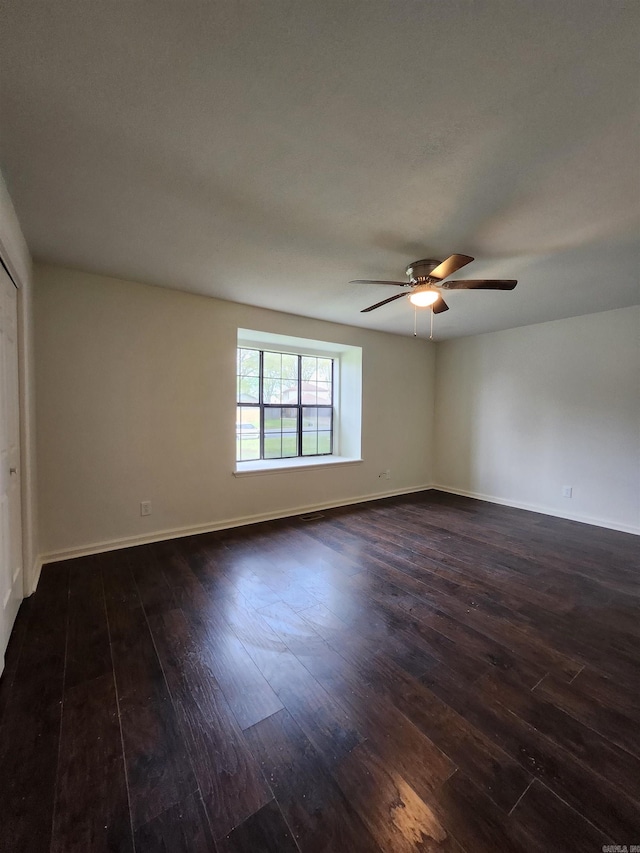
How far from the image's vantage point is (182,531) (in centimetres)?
325

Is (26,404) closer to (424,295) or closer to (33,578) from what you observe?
(33,578)

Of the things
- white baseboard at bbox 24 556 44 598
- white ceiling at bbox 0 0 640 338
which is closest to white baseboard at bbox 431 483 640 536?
white ceiling at bbox 0 0 640 338

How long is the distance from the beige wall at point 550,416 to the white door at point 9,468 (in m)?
5.06

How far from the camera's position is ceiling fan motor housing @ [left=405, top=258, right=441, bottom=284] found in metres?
2.41

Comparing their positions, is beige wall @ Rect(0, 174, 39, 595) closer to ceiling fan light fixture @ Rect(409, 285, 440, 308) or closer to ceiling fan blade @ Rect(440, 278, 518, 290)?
ceiling fan light fixture @ Rect(409, 285, 440, 308)

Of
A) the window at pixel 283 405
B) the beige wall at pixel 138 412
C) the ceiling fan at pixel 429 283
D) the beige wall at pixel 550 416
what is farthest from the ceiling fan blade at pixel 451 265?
the beige wall at pixel 550 416

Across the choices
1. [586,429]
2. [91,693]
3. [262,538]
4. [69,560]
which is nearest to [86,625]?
[91,693]

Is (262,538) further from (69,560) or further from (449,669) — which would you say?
(449,669)

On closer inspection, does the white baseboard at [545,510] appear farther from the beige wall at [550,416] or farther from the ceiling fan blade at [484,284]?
the ceiling fan blade at [484,284]

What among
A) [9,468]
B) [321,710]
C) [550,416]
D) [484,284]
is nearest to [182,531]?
[9,468]

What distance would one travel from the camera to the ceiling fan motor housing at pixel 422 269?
2.41 m

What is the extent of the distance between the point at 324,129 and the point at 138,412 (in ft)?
8.55

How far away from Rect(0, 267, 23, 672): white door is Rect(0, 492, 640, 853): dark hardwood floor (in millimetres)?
196

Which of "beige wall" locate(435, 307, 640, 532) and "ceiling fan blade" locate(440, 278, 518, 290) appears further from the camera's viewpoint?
"beige wall" locate(435, 307, 640, 532)
